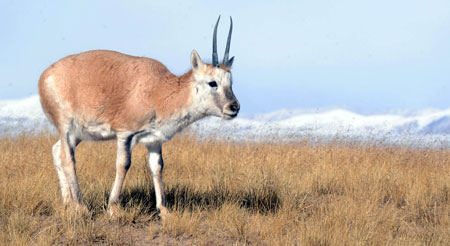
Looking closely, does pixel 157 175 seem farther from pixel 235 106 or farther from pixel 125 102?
pixel 235 106

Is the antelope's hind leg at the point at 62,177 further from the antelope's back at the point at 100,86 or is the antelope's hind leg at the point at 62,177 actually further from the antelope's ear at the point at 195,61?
the antelope's ear at the point at 195,61

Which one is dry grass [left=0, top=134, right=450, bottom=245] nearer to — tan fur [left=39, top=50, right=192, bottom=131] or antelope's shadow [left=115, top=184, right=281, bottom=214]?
antelope's shadow [left=115, top=184, right=281, bottom=214]

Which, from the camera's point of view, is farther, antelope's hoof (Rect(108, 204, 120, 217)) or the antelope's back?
the antelope's back

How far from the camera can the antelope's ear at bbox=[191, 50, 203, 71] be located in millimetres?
6094

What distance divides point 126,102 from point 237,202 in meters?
2.05

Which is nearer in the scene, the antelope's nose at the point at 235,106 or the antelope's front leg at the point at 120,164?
the antelope's nose at the point at 235,106

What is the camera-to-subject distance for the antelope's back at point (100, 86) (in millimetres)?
6129

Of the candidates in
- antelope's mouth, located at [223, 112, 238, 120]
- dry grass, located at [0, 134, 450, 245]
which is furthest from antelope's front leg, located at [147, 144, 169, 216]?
antelope's mouth, located at [223, 112, 238, 120]

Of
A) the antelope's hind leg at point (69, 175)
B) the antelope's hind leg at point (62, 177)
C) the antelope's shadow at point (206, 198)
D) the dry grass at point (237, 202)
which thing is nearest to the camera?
the dry grass at point (237, 202)

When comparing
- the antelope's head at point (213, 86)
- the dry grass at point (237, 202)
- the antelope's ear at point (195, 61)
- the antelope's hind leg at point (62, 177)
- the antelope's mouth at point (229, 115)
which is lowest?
the dry grass at point (237, 202)

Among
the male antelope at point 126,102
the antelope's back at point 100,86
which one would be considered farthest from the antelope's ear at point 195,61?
the antelope's back at point 100,86

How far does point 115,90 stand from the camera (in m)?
6.22

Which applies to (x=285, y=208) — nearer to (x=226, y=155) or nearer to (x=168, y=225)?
(x=168, y=225)

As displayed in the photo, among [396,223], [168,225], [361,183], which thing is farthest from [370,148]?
[168,225]
